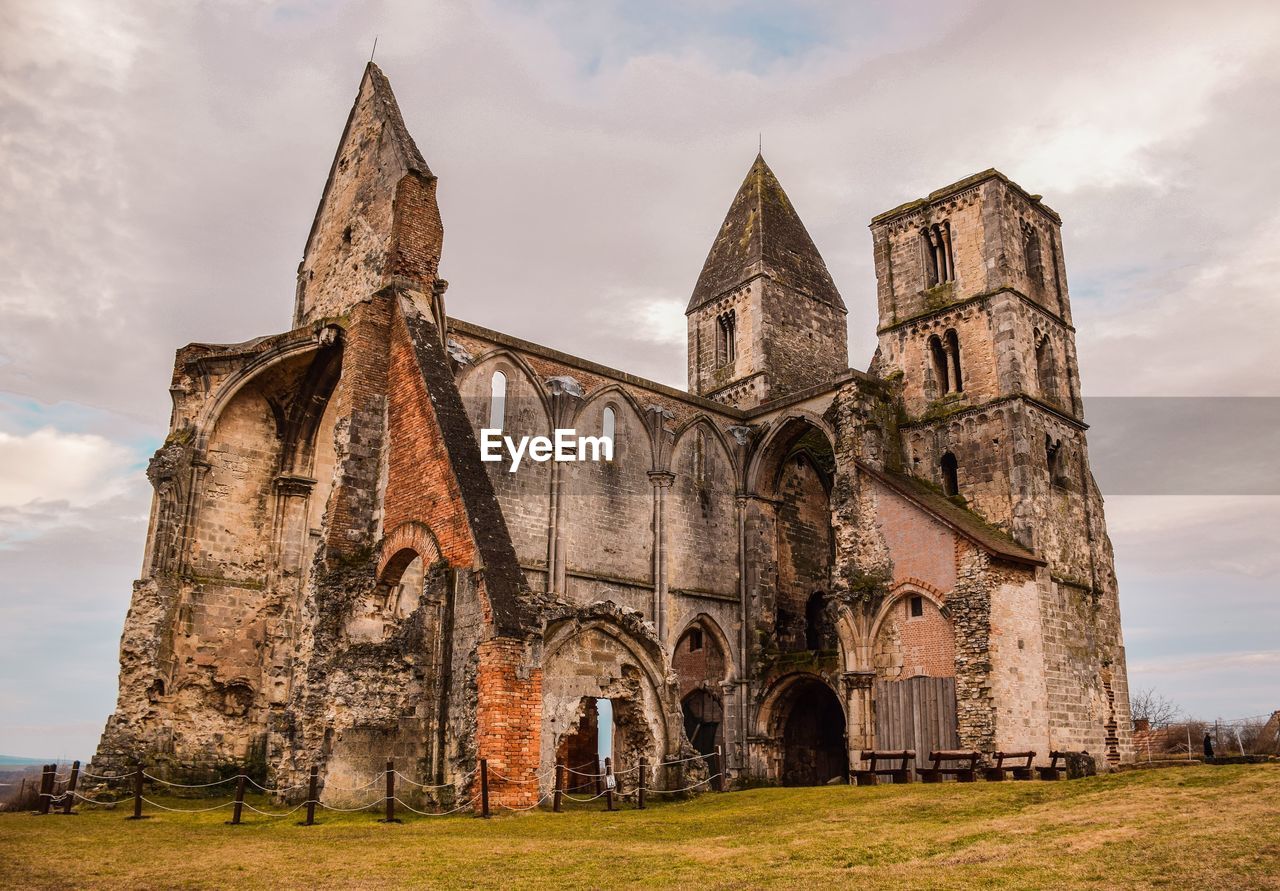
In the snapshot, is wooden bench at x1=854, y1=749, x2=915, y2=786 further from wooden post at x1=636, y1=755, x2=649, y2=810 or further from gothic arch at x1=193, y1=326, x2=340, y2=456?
gothic arch at x1=193, y1=326, x2=340, y2=456

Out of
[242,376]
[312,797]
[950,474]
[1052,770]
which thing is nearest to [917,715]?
[1052,770]

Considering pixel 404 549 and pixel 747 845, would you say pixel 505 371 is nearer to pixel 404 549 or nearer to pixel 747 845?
pixel 404 549

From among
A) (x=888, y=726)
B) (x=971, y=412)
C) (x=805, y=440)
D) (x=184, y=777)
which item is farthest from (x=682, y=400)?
(x=184, y=777)

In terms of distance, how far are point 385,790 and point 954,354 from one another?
17015 millimetres

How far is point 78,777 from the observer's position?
14680 mm

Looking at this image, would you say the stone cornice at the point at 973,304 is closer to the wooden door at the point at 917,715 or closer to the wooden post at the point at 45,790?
the wooden door at the point at 917,715

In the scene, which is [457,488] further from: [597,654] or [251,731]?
[251,731]

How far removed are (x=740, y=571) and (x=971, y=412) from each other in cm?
636

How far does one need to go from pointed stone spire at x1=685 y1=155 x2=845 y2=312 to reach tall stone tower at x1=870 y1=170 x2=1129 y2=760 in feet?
17.4

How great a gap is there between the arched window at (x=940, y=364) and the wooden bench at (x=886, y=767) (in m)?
8.60

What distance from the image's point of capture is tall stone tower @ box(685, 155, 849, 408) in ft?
98.1

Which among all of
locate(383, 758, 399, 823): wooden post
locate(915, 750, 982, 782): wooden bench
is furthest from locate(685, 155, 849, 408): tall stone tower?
locate(383, 758, 399, 823): wooden post

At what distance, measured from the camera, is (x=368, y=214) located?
55.0 ft

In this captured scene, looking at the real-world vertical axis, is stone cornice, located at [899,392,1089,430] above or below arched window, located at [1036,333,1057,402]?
below
